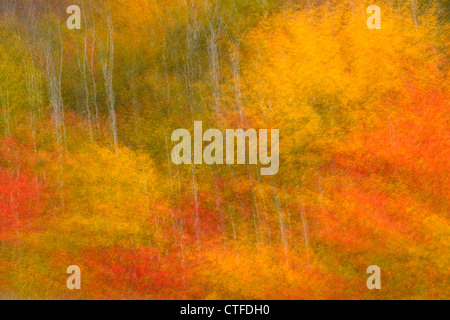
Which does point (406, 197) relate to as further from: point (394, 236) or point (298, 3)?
point (298, 3)

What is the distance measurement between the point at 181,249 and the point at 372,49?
9.32 metres

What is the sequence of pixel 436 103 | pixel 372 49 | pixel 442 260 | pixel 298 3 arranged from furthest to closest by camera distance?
pixel 298 3 → pixel 372 49 → pixel 436 103 → pixel 442 260

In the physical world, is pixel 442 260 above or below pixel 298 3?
below

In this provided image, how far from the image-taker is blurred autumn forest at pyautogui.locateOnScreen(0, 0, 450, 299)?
2300cm

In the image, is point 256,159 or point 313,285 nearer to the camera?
point 313,285

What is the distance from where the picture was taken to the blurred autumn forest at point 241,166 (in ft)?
75.5

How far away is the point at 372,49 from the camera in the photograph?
25109 mm


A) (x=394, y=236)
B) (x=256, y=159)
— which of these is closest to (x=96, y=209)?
(x=256, y=159)

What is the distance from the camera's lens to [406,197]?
23.1 metres

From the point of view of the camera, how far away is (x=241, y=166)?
85.3 ft

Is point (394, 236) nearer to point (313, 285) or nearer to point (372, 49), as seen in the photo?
point (313, 285)

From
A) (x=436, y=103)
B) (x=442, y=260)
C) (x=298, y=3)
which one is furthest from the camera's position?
(x=298, y=3)
